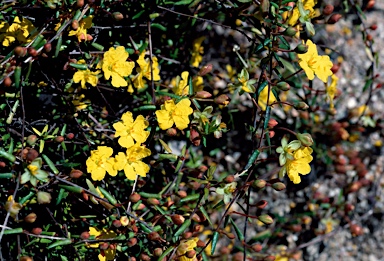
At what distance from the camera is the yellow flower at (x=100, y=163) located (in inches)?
76.2

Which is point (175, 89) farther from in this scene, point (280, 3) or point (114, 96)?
point (280, 3)

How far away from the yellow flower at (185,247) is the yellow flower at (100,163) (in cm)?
39

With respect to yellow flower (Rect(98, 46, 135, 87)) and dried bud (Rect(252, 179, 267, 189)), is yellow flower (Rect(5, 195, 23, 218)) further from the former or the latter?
dried bud (Rect(252, 179, 267, 189))

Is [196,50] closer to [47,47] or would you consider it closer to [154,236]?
[47,47]

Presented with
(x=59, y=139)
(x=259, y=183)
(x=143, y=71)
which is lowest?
(x=259, y=183)

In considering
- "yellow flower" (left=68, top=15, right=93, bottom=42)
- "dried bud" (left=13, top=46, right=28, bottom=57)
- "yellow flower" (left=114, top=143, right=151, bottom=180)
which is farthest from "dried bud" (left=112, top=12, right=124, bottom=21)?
"yellow flower" (left=114, top=143, right=151, bottom=180)

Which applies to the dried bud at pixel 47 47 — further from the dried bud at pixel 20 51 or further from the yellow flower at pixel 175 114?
the yellow flower at pixel 175 114

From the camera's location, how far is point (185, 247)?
75.0 inches

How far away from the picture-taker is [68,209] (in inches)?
84.2

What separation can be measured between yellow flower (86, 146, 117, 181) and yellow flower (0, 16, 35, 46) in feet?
1.79

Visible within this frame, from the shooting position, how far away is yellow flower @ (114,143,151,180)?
197cm

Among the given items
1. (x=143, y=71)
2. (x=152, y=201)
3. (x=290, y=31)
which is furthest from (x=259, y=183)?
(x=143, y=71)

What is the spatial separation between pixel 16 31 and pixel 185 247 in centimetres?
112

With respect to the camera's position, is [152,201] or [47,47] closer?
[47,47]
